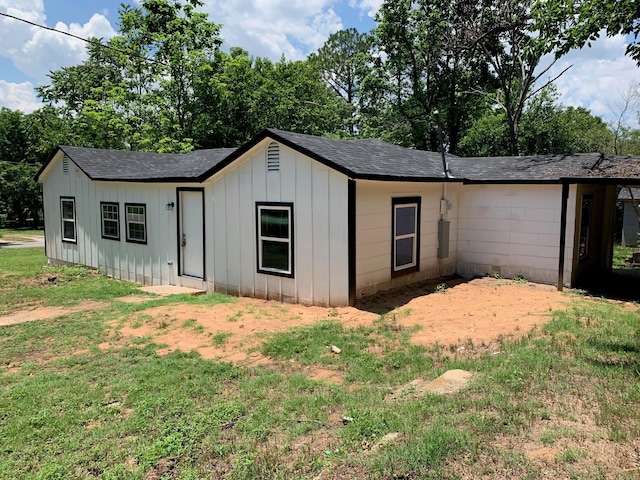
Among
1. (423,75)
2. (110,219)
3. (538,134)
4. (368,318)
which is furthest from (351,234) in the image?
(538,134)

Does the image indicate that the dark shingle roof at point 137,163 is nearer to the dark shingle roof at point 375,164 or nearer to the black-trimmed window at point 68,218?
the dark shingle roof at point 375,164

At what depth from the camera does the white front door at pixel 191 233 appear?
11438 millimetres

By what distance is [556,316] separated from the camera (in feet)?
25.1

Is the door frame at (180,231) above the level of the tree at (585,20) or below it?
below

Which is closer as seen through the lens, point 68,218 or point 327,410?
point 327,410

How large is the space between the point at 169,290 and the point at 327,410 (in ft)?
26.6

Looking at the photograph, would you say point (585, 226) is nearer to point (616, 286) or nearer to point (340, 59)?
point (616, 286)

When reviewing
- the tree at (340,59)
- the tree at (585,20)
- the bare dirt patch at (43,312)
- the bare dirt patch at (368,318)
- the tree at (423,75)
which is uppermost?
the tree at (340,59)

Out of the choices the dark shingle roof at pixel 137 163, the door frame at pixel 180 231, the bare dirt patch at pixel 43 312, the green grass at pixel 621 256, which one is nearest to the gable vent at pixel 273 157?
the door frame at pixel 180 231

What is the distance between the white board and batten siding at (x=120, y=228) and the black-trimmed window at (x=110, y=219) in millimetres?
→ 124

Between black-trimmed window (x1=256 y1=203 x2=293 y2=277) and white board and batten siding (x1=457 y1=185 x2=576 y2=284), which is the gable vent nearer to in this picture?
black-trimmed window (x1=256 y1=203 x2=293 y2=277)

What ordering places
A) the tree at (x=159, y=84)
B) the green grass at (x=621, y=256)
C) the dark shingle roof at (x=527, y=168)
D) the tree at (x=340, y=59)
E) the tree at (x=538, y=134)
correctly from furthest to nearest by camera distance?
1. the tree at (x=340, y=59)
2. the tree at (x=159, y=84)
3. the tree at (x=538, y=134)
4. the green grass at (x=621, y=256)
5. the dark shingle roof at (x=527, y=168)

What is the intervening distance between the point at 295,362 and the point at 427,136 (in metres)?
24.0

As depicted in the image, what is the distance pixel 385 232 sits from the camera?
9703 millimetres
